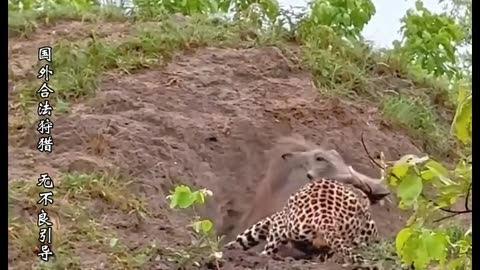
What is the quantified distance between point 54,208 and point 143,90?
3.75 feet

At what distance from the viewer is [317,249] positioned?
13.0 ft

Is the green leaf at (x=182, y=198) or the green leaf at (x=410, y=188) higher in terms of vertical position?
the green leaf at (x=410, y=188)

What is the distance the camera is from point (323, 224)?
405cm

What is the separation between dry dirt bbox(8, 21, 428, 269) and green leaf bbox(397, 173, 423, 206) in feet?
6.21

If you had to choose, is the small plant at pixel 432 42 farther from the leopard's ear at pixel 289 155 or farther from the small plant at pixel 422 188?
the small plant at pixel 422 188

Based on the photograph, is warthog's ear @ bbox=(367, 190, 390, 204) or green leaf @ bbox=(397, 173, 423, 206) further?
warthog's ear @ bbox=(367, 190, 390, 204)

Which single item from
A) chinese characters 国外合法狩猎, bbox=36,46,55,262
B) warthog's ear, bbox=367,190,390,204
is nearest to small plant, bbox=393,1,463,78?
warthog's ear, bbox=367,190,390,204

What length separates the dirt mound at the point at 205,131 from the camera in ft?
13.7

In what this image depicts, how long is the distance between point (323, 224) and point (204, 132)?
2.93ft

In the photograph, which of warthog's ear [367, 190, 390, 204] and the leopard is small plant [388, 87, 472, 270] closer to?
the leopard

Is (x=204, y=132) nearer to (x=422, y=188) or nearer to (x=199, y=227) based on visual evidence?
(x=199, y=227)

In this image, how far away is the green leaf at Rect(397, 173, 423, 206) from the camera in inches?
70.1

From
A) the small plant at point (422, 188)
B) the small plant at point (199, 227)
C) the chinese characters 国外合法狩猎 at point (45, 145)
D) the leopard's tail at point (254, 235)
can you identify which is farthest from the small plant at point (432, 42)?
the small plant at point (422, 188)
